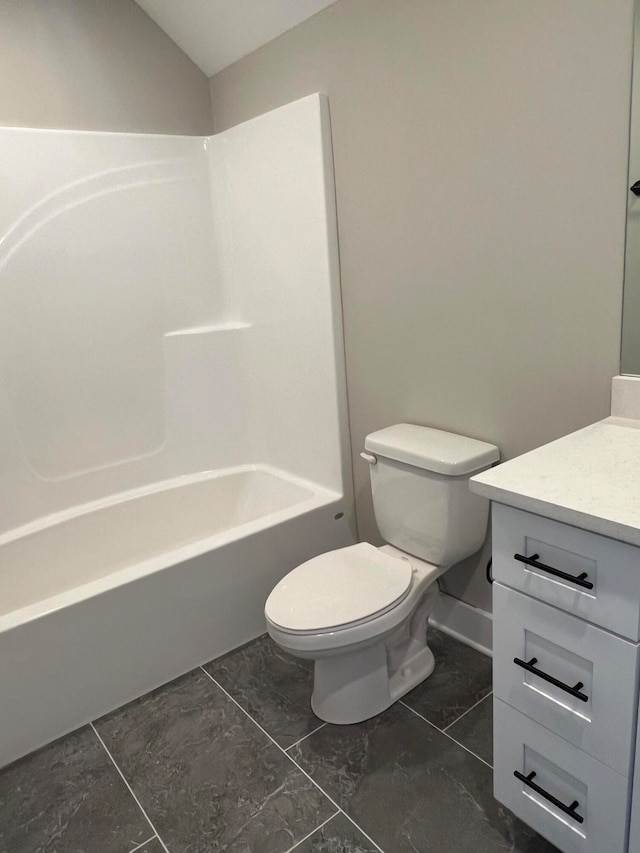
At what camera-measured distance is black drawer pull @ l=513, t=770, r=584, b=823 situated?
1.22 meters

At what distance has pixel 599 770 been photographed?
3.77ft

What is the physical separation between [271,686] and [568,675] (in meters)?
1.14

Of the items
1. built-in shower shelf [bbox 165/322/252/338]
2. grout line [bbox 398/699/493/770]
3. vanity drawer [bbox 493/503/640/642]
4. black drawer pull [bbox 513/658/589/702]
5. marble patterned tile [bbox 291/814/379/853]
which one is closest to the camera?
vanity drawer [bbox 493/503/640/642]

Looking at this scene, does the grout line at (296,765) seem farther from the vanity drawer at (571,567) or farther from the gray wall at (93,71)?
the gray wall at (93,71)

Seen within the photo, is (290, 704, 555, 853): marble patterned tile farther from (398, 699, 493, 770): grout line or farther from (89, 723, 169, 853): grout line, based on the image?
(89, 723, 169, 853): grout line

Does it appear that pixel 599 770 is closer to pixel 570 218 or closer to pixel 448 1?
pixel 570 218

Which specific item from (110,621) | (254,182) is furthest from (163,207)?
(110,621)

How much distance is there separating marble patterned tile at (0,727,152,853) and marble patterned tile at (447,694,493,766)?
0.86 metres

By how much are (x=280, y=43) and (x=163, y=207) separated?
0.78 m

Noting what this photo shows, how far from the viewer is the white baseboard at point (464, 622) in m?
2.09

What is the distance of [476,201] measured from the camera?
1785mm

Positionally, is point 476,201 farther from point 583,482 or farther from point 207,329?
point 207,329

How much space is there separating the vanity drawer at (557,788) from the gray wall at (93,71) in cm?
247

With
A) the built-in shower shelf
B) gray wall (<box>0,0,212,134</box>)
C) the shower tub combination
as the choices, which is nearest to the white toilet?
the shower tub combination
